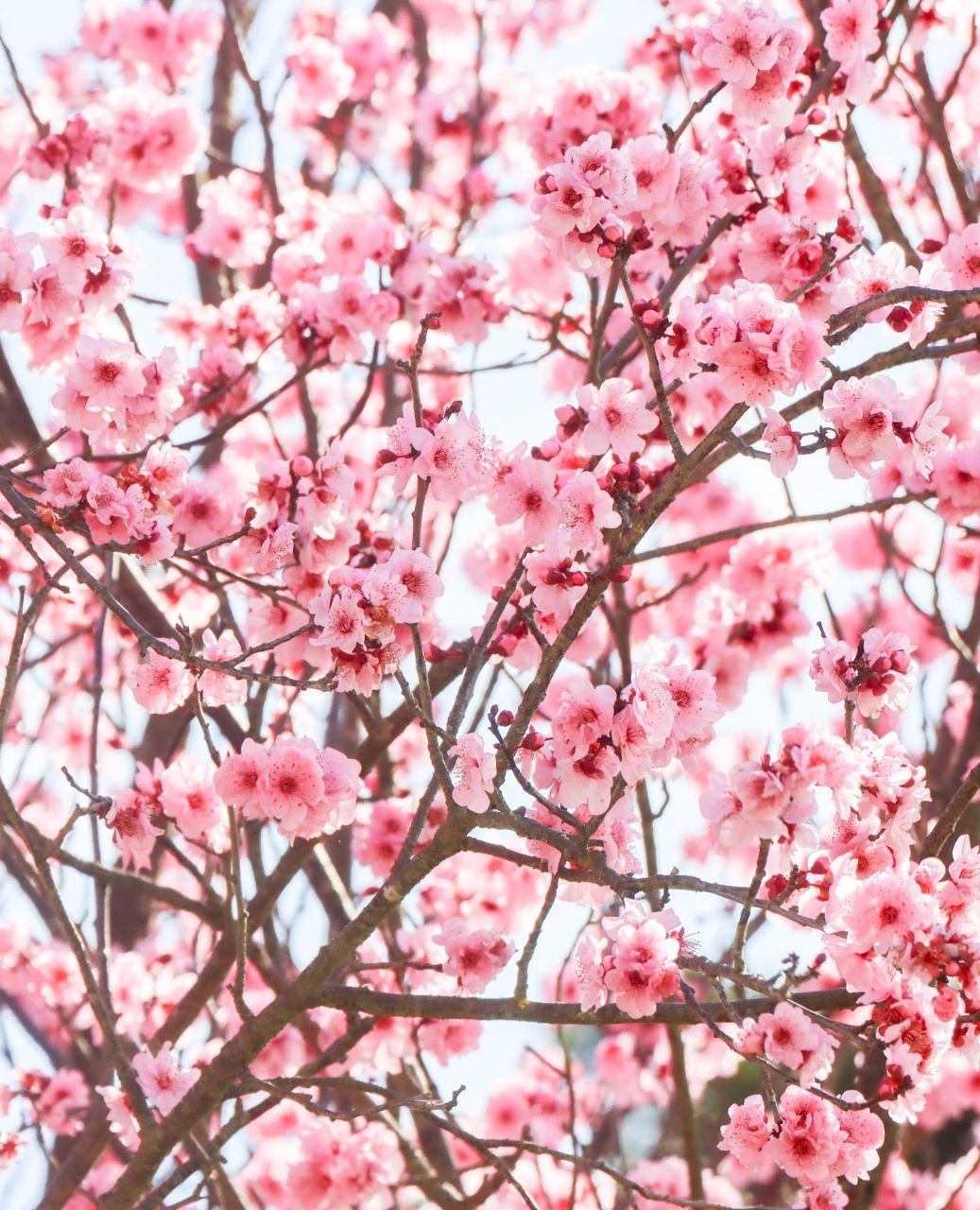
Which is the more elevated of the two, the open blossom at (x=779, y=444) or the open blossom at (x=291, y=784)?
the open blossom at (x=779, y=444)

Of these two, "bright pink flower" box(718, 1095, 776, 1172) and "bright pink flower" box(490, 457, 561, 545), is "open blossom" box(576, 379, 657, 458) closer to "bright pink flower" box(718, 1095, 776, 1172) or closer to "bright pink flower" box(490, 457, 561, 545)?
"bright pink flower" box(490, 457, 561, 545)

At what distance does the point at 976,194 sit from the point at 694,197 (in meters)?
1.71

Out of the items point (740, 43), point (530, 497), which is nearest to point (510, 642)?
point (530, 497)

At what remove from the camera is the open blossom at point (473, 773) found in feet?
7.48

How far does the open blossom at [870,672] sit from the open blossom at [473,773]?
0.60 m

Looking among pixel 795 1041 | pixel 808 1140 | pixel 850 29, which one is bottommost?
pixel 808 1140

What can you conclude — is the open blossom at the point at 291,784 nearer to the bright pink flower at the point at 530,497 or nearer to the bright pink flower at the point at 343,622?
the bright pink flower at the point at 343,622

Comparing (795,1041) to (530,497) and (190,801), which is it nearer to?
(530,497)

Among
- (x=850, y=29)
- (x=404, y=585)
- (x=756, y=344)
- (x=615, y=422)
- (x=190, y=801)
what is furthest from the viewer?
(x=850, y=29)

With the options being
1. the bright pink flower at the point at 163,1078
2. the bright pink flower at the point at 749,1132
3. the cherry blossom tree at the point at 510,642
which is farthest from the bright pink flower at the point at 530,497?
the bright pink flower at the point at 163,1078

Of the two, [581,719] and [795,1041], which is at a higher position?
[581,719]

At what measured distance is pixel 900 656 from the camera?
234cm

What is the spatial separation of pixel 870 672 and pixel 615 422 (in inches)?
25.4

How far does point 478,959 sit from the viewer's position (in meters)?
2.81
